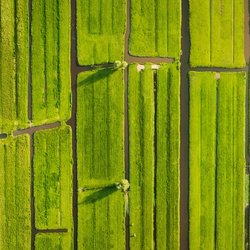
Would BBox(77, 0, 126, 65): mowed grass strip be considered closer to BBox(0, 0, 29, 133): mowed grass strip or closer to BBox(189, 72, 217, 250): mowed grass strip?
BBox(0, 0, 29, 133): mowed grass strip

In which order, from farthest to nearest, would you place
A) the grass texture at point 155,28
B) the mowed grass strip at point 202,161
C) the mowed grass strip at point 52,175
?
the mowed grass strip at point 202,161
the grass texture at point 155,28
the mowed grass strip at point 52,175

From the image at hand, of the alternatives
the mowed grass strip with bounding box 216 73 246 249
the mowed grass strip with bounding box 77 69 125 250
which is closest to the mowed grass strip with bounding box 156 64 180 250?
the mowed grass strip with bounding box 77 69 125 250

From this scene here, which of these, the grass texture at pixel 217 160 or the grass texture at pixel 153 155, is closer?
the grass texture at pixel 153 155

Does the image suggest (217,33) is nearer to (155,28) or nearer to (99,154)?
(155,28)

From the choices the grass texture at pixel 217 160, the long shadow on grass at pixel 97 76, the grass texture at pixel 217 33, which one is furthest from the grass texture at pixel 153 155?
the grass texture at pixel 217 33

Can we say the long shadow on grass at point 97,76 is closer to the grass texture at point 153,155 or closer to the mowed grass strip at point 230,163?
the grass texture at point 153,155

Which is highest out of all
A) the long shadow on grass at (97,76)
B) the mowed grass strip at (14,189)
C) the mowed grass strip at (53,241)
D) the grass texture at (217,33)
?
the grass texture at (217,33)

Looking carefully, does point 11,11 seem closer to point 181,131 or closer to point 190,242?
point 181,131

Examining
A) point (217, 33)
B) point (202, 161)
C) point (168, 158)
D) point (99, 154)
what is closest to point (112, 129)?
point (99, 154)
